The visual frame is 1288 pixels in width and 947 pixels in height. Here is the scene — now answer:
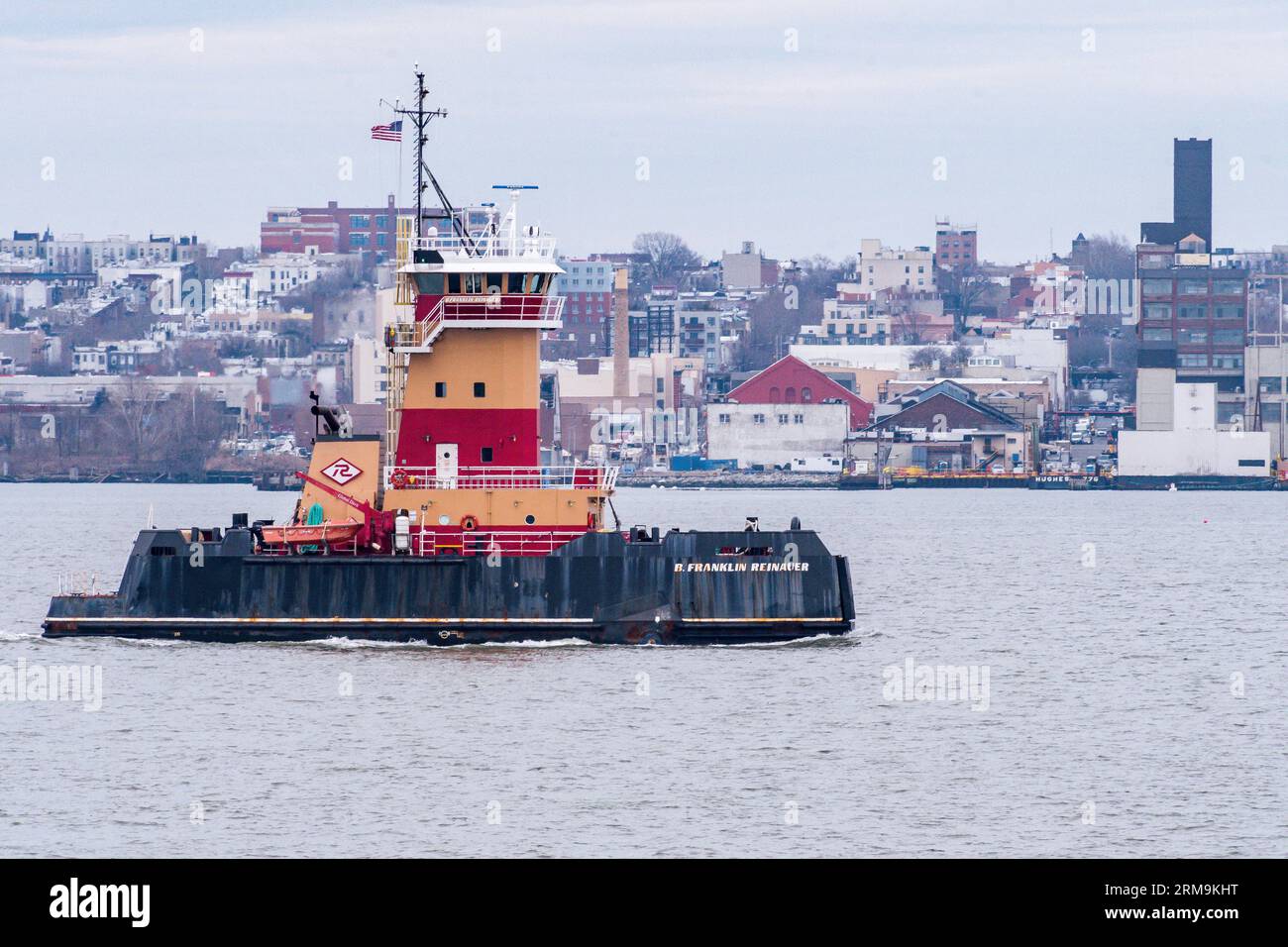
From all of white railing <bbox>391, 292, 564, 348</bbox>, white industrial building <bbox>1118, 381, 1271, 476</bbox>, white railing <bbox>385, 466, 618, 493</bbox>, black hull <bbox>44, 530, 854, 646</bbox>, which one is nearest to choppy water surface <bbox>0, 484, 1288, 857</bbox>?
black hull <bbox>44, 530, 854, 646</bbox>

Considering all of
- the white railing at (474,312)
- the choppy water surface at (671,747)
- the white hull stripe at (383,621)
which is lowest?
the choppy water surface at (671,747)

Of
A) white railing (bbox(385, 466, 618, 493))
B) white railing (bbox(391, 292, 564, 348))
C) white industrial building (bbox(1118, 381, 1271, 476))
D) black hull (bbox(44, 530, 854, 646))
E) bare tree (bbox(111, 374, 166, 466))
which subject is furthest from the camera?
bare tree (bbox(111, 374, 166, 466))

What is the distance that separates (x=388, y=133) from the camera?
43250mm

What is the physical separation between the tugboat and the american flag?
5.91ft

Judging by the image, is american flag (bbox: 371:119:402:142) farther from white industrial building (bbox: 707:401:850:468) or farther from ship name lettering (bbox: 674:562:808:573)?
white industrial building (bbox: 707:401:850:468)

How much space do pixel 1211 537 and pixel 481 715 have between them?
70.6 m

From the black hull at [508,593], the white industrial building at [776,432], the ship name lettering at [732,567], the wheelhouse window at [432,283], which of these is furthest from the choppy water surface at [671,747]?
the white industrial building at [776,432]

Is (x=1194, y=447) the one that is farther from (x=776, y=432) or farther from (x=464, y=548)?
(x=464, y=548)

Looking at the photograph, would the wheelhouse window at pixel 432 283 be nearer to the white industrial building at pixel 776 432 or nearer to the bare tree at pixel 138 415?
the white industrial building at pixel 776 432

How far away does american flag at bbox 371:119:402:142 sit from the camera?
43.2 m

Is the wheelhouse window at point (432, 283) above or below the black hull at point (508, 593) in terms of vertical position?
above

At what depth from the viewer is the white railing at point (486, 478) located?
133 feet

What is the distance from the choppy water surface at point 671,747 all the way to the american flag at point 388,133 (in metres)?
9.66

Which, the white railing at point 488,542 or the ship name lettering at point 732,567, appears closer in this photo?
the ship name lettering at point 732,567
